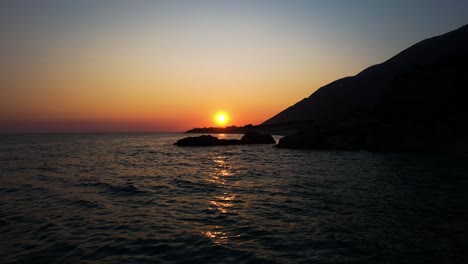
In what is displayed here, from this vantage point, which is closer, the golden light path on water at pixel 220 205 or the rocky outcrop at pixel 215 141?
the golden light path on water at pixel 220 205

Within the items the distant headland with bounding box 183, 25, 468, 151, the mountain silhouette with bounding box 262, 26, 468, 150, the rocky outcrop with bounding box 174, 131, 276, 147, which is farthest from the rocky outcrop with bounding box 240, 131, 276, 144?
the mountain silhouette with bounding box 262, 26, 468, 150

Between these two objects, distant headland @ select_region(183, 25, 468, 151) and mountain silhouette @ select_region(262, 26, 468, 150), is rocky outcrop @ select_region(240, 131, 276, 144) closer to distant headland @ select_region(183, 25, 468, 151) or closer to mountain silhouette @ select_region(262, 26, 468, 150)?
distant headland @ select_region(183, 25, 468, 151)

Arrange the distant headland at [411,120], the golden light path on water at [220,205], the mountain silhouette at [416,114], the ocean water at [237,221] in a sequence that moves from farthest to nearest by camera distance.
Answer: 1. the mountain silhouette at [416,114]
2. the distant headland at [411,120]
3. the golden light path on water at [220,205]
4. the ocean water at [237,221]

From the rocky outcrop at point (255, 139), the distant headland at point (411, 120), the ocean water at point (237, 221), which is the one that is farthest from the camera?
the rocky outcrop at point (255, 139)

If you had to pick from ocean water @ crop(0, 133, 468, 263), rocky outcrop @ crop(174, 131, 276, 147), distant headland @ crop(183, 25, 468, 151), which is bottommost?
ocean water @ crop(0, 133, 468, 263)

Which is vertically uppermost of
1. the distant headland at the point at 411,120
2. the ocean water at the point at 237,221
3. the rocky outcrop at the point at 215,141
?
the distant headland at the point at 411,120

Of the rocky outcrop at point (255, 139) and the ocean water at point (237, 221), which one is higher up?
the rocky outcrop at point (255, 139)

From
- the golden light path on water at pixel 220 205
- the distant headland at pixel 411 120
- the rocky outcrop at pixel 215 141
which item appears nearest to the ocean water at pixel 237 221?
the golden light path on water at pixel 220 205

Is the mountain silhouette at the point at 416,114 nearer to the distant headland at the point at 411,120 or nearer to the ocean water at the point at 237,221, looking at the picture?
the distant headland at the point at 411,120

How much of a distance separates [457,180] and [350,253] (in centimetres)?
1725

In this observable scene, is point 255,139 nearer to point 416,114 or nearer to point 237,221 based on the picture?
point 416,114

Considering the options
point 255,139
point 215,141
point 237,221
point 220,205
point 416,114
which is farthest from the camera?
point 255,139

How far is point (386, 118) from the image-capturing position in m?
57.2

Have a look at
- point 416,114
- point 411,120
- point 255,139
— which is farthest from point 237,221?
point 255,139
